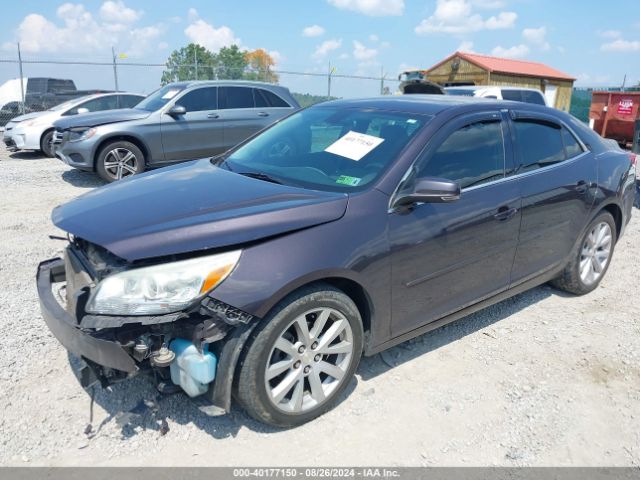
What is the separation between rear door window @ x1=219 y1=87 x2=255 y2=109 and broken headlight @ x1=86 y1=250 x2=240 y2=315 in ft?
23.9

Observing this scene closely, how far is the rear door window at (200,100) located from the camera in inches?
344

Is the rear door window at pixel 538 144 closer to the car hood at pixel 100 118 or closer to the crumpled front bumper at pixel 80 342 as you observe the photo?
the crumpled front bumper at pixel 80 342

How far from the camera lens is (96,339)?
2.27m

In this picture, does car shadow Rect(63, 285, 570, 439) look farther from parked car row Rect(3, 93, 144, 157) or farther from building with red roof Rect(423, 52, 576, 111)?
building with red roof Rect(423, 52, 576, 111)

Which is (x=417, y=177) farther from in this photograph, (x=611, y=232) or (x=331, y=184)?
(x=611, y=232)

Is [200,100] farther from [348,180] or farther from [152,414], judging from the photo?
[152,414]

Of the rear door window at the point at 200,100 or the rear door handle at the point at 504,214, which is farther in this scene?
the rear door window at the point at 200,100

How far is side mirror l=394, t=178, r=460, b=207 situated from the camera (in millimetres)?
2768

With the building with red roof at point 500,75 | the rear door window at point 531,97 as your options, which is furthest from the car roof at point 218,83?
the building with red roof at point 500,75

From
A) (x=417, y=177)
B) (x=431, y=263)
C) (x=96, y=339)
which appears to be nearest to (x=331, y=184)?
(x=417, y=177)

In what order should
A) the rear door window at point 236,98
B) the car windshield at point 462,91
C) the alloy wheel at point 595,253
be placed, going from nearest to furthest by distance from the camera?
the alloy wheel at point 595,253 < the rear door window at point 236,98 < the car windshield at point 462,91

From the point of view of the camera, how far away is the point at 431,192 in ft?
9.12

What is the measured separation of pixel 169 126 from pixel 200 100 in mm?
804

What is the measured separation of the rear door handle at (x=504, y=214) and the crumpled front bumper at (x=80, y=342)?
7.86 ft
